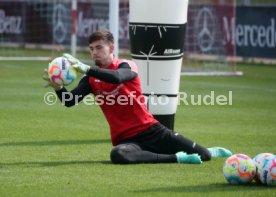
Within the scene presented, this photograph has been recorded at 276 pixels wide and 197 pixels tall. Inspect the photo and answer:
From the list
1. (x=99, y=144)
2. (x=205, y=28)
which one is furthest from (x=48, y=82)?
(x=205, y=28)

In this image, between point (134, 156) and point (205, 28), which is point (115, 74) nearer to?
point (134, 156)

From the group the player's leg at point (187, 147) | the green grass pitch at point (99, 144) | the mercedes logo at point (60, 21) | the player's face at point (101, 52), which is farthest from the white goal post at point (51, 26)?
the player's face at point (101, 52)

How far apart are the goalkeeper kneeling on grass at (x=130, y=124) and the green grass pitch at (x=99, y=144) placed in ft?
0.58

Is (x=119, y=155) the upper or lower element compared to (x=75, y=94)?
lower

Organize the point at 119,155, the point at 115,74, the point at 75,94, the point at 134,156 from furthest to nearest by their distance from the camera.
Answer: the point at 75,94 < the point at 134,156 < the point at 119,155 < the point at 115,74

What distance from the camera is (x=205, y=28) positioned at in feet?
88.2

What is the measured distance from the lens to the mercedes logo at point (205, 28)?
88.2 ft

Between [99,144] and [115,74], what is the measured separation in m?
2.41

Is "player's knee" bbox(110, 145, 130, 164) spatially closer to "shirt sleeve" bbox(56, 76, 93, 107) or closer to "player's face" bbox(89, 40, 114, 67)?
"shirt sleeve" bbox(56, 76, 93, 107)

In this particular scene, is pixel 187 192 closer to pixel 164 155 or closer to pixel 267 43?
pixel 164 155

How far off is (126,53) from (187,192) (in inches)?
891

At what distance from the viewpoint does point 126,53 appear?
31047 mm

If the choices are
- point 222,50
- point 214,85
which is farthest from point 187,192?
point 222,50

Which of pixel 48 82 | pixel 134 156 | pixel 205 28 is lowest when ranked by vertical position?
pixel 134 156
